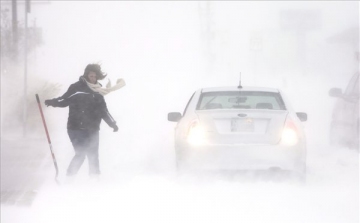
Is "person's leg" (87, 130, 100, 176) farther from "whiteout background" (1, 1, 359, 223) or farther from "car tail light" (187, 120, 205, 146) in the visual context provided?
"car tail light" (187, 120, 205, 146)

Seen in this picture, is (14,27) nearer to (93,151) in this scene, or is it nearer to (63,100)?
(93,151)

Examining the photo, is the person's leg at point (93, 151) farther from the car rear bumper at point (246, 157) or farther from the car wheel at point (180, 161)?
the car rear bumper at point (246, 157)

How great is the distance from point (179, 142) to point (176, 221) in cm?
171

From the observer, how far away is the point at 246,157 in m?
9.41

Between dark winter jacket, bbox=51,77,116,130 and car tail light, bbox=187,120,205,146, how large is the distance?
111cm

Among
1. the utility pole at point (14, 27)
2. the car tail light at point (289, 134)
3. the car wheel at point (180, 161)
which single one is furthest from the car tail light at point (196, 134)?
the utility pole at point (14, 27)

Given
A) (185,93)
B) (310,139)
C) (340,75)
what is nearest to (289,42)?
(340,75)

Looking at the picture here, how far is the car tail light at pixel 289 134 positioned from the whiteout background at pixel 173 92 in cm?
55

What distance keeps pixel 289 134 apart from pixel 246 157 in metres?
0.56

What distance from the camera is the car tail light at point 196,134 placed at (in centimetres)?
952

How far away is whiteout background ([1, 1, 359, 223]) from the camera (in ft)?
29.8

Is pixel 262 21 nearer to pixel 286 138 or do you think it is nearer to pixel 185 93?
pixel 185 93

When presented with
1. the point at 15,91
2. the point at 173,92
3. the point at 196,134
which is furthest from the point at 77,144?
the point at 173,92

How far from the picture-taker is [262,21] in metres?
111
